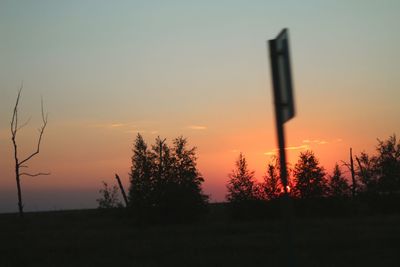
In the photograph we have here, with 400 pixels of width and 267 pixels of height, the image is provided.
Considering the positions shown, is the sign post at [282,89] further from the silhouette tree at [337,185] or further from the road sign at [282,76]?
the silhouette tree at [337,185]

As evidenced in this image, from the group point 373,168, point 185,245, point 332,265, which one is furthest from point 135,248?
point 373,168

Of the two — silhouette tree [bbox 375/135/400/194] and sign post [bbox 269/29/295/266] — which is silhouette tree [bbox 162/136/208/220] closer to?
silhouette tree [bbox 375/135/400/194]

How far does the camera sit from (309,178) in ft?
184

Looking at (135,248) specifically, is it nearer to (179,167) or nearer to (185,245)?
(185,245)

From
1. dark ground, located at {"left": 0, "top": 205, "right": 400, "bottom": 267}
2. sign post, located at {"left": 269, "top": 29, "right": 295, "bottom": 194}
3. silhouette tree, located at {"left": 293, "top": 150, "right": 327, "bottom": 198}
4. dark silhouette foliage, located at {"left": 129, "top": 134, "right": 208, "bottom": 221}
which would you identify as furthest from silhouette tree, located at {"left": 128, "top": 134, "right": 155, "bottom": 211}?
sign post, located at {"left": 269, "top": 29, "right": 295, "bottom": 194}

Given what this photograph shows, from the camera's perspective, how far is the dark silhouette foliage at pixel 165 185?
51188 millimetres

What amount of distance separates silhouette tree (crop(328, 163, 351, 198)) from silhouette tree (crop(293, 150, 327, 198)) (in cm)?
154

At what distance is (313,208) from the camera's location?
171ft

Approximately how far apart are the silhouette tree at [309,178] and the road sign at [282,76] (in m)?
51.1

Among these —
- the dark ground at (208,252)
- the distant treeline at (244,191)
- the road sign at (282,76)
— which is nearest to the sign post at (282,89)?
the road sign at (282,76)

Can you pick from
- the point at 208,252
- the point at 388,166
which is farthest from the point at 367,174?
the point at 208,252

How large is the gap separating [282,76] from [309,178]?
52695 mm

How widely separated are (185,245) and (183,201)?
3176 cm

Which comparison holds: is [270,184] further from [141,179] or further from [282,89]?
[282,89]
